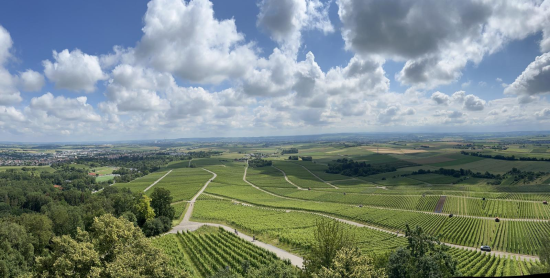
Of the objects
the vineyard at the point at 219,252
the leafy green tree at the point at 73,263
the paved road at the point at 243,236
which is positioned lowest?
the paved road at the point at 243,236

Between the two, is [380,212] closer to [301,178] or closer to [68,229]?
[301,178]


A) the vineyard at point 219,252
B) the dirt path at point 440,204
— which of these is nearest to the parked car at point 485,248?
the dirt path at point 440,204

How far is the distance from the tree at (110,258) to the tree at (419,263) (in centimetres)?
2316

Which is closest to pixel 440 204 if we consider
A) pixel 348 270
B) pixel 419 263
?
pixel 419 263

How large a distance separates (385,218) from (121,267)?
215ft

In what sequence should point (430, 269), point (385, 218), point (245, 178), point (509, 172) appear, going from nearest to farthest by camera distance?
point (430, 269), point (385, 218), point (509, 172), point (245, 178)

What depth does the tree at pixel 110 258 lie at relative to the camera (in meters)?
21.8

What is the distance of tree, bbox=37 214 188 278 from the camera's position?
71.5 ft

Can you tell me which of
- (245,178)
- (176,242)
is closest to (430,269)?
(176,242)

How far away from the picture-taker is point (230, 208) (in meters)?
83.8

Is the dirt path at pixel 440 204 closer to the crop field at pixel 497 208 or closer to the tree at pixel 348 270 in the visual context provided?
the crop field at pixel 497 208

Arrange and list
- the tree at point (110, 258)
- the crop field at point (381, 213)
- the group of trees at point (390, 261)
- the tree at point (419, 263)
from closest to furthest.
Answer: the tree at point (110, 258), the group of trees at point (390, 261), the tree at point (419, 263), the crop field at point (381, 213)

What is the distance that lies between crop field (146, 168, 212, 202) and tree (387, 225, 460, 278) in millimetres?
84471

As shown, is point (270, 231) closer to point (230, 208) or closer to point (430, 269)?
point (230, 208)
